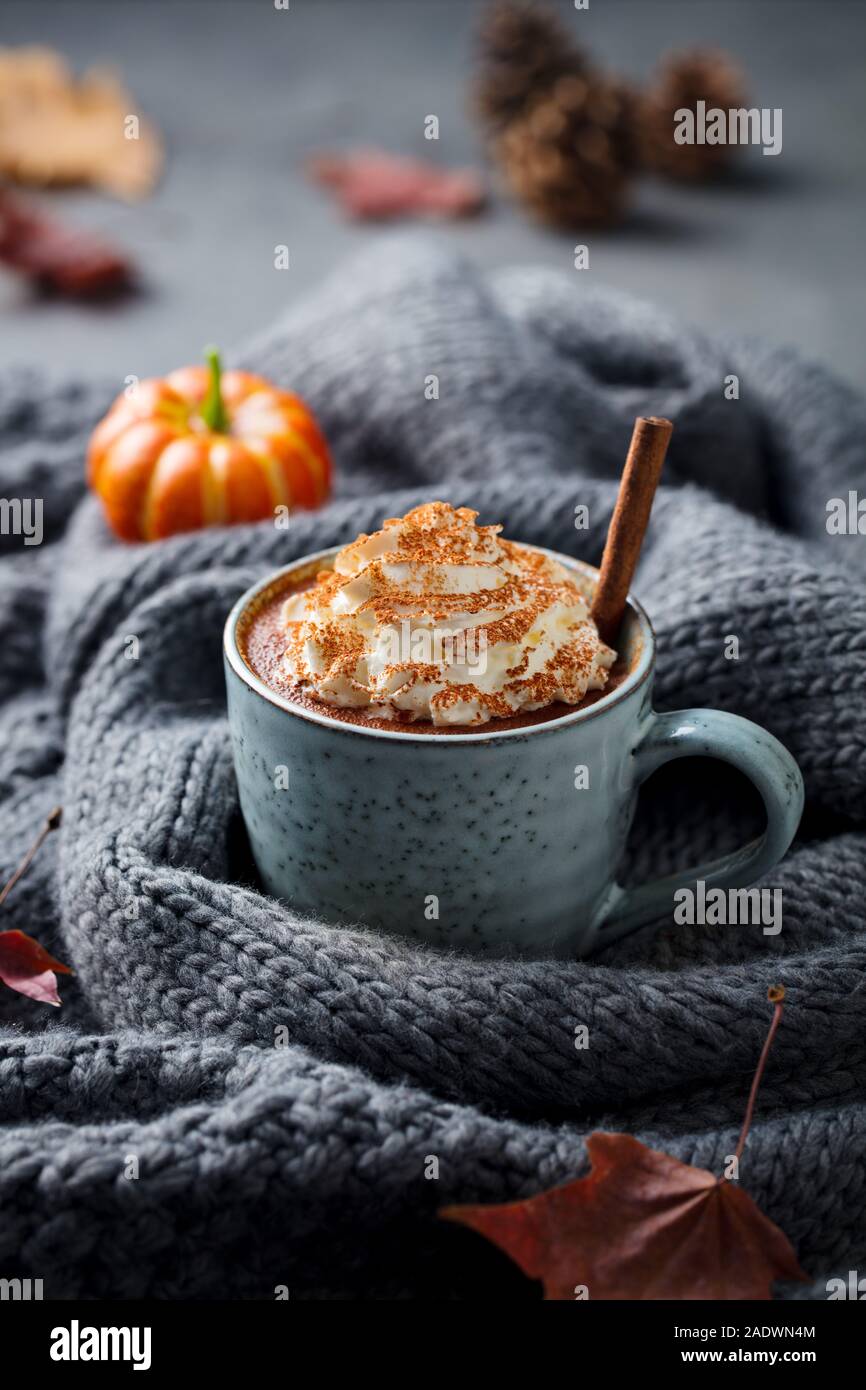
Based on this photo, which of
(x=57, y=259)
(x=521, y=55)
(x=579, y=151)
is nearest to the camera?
(x=57, y=259)

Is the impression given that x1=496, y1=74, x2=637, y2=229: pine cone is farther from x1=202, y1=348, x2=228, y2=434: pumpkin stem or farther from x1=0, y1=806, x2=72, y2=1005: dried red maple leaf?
x1=0, y1=806, x2=72, y2=1005: dried red maple leaf

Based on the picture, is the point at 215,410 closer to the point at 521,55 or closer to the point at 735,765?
the point at 735,765

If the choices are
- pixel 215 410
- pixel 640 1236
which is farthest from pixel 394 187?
pixel 640 1236

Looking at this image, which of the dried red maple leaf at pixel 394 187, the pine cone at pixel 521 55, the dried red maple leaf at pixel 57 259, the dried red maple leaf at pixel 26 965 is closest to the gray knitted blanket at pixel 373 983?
the dried red maple leaf at pixel 26 965

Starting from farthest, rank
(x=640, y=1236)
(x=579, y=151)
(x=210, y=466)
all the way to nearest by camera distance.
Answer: (x=579, y=151) < (x=210, y=466) < (x=640, y=1236)

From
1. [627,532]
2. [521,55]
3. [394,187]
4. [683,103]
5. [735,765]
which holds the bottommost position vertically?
[735,765]
